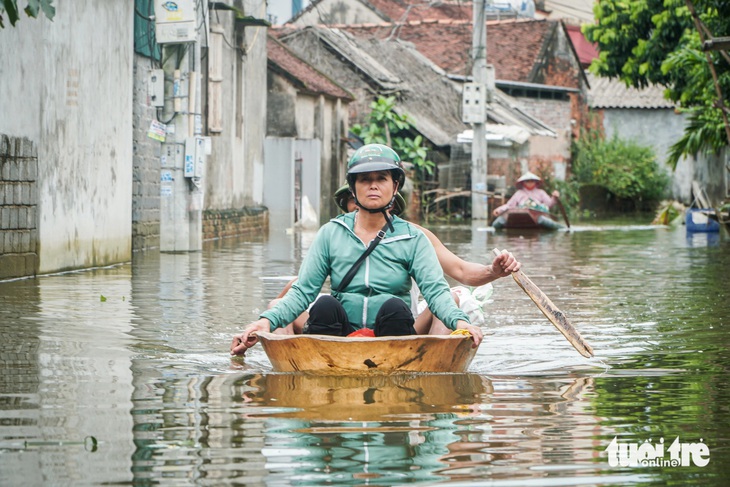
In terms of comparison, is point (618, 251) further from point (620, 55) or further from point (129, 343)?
point (129, 343)

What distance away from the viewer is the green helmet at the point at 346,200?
28.2ft

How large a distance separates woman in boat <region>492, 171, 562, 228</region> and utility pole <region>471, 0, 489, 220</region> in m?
5.30

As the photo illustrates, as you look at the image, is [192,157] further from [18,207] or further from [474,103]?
[474,103]

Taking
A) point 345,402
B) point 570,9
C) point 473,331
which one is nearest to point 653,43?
point 473,331

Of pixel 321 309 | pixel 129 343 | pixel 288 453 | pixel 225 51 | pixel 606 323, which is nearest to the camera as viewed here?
pixel 288 453

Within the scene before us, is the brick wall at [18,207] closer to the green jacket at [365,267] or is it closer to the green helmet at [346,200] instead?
the green helmet at [346,200]

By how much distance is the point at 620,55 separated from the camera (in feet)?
95.7

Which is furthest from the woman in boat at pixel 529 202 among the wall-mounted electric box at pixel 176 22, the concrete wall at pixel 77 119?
the concrete wall at pixel 77 119

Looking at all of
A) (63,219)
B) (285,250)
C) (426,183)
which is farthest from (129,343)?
(426,183)

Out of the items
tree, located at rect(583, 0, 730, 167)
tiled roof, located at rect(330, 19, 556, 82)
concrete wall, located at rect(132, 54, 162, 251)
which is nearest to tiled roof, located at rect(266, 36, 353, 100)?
tree, located at rect(583, 0, 730, 167)

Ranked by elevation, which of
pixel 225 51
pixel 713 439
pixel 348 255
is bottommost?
pixel 713 439

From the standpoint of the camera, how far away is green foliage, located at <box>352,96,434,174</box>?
42.2m

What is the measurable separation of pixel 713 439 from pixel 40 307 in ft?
25.4

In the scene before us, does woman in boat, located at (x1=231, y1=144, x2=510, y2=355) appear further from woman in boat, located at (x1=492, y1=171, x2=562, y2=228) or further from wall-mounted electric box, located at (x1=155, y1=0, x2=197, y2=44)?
woman in boat, located at (x1=492, y1=171, x2=562, y2=228)
